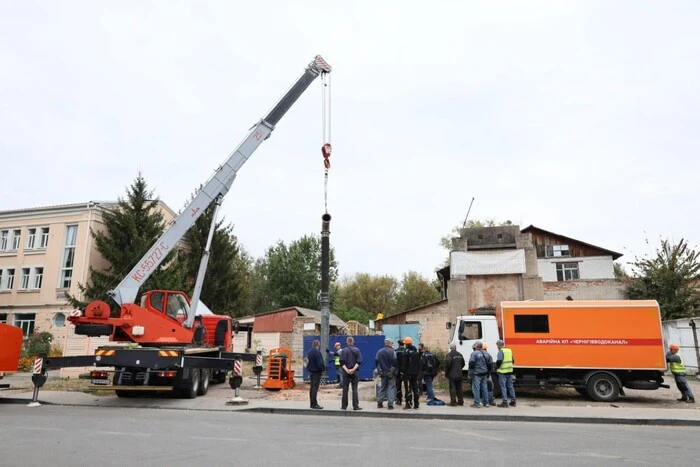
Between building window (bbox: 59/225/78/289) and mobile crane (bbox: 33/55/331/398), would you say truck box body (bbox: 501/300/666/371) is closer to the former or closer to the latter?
mobile crane (bbox: 33/55/331/398)

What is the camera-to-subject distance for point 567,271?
138 feet

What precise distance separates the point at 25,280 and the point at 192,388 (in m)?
26.1

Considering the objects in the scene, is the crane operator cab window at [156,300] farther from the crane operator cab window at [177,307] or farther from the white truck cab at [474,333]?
the white truck cab at [474,333]

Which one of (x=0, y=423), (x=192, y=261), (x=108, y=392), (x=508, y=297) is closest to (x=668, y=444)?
(x=0, y=423)

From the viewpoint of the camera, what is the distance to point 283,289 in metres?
56.9

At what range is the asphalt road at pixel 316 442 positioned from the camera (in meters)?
7.09

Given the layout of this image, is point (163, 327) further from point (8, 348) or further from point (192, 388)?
point (8, 348)

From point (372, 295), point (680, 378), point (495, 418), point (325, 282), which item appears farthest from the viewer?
point (372, 295)

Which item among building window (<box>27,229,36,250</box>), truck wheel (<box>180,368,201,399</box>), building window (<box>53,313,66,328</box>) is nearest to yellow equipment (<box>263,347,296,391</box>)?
truck wheel (<box>180,368,201,399</box>)

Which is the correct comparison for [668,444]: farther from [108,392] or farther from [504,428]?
[108,392]

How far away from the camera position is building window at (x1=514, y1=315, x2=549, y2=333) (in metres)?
14.9

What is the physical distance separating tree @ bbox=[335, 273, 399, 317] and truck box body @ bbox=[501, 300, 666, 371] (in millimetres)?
48989

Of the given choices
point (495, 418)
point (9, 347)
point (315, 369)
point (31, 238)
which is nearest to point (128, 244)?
point (31, 238)

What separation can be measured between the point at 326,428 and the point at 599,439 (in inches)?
195
